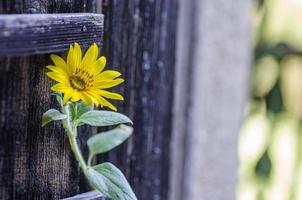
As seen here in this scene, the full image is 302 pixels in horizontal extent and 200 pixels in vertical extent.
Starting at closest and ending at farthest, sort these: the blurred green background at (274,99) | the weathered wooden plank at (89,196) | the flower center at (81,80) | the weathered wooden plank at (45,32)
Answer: the weathered wooden plank at (45,32), the flower center at (81,80), the weathered wooden plank at (89,196), the blurred green background at (274,99)

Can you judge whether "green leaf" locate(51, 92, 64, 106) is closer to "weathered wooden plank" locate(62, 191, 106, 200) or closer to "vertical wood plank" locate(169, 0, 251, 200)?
"weathered wooden plank" locate(62, 191, 106, 200)

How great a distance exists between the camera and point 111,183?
0.92 m

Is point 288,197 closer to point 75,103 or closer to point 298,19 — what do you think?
point 298,19

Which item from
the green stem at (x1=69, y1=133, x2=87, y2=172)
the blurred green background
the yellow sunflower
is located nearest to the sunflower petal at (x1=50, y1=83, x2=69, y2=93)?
the yellow sunflower

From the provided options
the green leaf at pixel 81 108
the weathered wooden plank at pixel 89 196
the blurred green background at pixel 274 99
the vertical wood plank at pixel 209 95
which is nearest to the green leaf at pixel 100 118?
the green leaf at pixel 81 108

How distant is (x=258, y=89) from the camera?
2.06 m

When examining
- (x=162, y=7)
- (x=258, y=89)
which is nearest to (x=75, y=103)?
(x=162, y=7)

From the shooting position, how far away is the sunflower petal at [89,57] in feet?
2.84

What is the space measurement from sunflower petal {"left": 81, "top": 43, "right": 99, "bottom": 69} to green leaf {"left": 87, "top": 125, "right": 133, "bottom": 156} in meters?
0.17

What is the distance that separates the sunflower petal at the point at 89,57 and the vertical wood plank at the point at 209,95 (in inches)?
21.1

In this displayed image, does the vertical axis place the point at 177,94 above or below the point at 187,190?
above

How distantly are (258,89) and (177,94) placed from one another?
698 millimetres

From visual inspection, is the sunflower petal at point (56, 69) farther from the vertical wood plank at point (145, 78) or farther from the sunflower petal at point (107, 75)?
the vertical wood plank at point (145, 78)

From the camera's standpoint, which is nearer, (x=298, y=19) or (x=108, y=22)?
(x=108, y=22)
